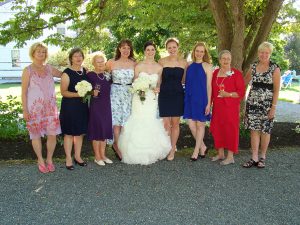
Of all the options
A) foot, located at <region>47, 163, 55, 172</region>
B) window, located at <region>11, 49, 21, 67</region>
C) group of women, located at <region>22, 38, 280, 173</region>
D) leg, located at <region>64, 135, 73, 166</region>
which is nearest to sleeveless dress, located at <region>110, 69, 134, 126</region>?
group of women, located at <region>22, 38, 280, 173</region>

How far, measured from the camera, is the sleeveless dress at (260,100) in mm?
6262

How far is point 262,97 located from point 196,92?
1178 mm

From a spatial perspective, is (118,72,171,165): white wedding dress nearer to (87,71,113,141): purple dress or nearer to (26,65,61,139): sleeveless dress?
(87,71,113,141): purple dress

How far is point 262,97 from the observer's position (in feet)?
20.6

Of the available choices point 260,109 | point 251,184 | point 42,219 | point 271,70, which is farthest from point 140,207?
point 271,70

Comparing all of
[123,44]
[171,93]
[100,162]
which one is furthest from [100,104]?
[171,93]

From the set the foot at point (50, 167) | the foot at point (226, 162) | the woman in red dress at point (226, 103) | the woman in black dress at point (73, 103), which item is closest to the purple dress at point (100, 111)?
the woman in black dress at point (73, 103)

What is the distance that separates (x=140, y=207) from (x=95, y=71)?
2721 mm

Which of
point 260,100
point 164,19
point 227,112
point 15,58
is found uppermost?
point 164,19

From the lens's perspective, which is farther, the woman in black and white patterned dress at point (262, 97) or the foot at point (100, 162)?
the foot at point (100, 162)

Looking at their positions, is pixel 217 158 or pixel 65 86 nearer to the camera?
pixel 65 86

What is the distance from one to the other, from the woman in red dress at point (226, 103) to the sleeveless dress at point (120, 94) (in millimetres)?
1589

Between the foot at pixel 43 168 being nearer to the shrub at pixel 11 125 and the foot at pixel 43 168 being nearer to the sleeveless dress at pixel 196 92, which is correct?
the shrub at pixel 11 125

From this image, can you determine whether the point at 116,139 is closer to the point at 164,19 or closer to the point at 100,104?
the point at 100,104
